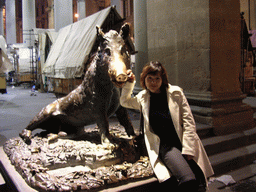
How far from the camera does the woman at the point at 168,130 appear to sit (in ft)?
7.64

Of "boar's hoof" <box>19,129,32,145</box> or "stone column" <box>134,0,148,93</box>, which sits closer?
"boar's hoof" <box>19,129,32,145</box>

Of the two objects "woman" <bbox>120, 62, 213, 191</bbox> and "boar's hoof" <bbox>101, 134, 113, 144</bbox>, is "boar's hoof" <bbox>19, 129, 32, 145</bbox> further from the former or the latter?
"woman" <bbox>120, 62, 213, 191</bbox>

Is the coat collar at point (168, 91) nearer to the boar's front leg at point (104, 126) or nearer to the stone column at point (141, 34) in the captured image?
the boar's front leg at point (104, 126)

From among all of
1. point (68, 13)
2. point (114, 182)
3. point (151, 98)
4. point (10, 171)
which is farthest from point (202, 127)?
point (68, 13)

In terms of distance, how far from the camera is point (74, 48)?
6832 mm

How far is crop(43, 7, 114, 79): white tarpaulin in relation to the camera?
6297 millimetres

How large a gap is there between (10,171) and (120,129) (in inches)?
64.1

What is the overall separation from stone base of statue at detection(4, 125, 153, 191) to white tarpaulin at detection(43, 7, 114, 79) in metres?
3.41

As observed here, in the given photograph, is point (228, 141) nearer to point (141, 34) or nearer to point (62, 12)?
point (141, 34)

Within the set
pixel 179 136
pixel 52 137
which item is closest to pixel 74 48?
pixel 52 137

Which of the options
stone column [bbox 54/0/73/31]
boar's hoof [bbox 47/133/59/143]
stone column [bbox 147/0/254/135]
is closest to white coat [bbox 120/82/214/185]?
boar's hoof [bbox 47/133/59/143]

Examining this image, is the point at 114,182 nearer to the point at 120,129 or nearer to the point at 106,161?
the point at 106,161

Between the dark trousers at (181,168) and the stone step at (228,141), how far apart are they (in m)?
1.67

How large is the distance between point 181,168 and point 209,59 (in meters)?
2.81
